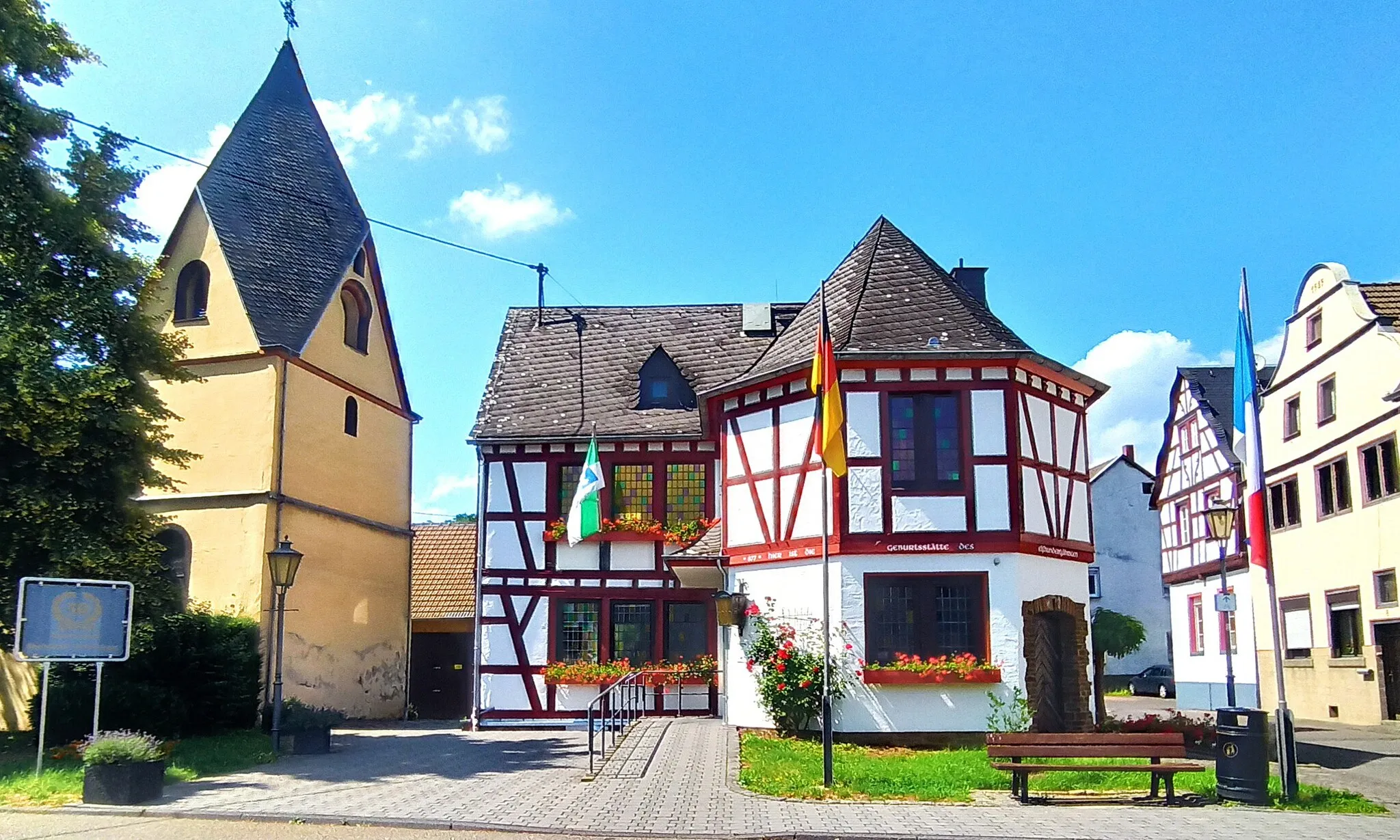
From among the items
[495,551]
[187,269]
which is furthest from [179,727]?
[187,269]

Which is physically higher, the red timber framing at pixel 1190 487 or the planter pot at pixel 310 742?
the red timber framing at pixel 1190 487

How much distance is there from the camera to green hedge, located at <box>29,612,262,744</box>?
17.8 m

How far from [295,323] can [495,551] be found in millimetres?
6363

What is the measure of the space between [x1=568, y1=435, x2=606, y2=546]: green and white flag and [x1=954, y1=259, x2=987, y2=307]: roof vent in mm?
9405

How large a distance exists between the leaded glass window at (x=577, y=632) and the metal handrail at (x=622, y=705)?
3.72 ft

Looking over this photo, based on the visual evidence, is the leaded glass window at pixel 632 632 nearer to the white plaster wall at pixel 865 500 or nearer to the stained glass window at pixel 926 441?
the white plaster wall at pixel 865 500

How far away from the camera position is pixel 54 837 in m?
10.7

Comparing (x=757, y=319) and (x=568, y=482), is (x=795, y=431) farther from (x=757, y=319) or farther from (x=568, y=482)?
(x=757, y=319)

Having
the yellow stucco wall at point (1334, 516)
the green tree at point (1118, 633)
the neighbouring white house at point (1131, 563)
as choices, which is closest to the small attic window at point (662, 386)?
the yellow stucco wall at point (1334, 516)

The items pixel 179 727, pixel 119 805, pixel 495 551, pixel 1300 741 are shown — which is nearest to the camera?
pixel 119 805

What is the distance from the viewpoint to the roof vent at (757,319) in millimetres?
28891

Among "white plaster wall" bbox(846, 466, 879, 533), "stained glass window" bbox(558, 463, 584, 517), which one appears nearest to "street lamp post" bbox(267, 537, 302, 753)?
"stained glass window" bbox(558, 463, 584, 517)

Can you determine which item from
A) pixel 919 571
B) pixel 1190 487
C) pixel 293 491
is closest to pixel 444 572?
pixel 293 491

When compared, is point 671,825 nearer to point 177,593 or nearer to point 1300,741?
point 177,593
